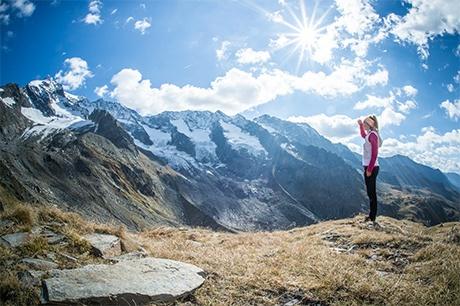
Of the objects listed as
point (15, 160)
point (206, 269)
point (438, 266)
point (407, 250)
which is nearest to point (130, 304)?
point (206, 269)

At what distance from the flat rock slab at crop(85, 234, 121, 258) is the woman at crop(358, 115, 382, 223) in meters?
10.2

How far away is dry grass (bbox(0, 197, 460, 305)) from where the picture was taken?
7746 millimetres

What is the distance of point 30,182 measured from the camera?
535 ft

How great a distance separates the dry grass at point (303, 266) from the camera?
7.75 m

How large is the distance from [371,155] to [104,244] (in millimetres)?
10883

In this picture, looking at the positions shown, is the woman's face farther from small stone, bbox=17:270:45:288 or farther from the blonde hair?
small stone, bbox=17:270:45:288

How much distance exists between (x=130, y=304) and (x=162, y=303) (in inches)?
23.5

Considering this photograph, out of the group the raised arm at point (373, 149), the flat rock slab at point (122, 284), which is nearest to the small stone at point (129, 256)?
the flat rock slab at point (122, 284)

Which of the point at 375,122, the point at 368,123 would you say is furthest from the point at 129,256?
the point at 375,122

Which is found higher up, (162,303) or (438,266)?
(438,266)

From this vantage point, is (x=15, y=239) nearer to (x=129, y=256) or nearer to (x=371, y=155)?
(x=129, y=256)

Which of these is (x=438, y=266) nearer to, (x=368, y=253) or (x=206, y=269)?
(x=368, y=253)

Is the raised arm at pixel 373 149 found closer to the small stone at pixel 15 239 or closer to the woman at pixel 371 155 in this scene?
the woman at pixel 371 155

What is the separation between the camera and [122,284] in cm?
754
